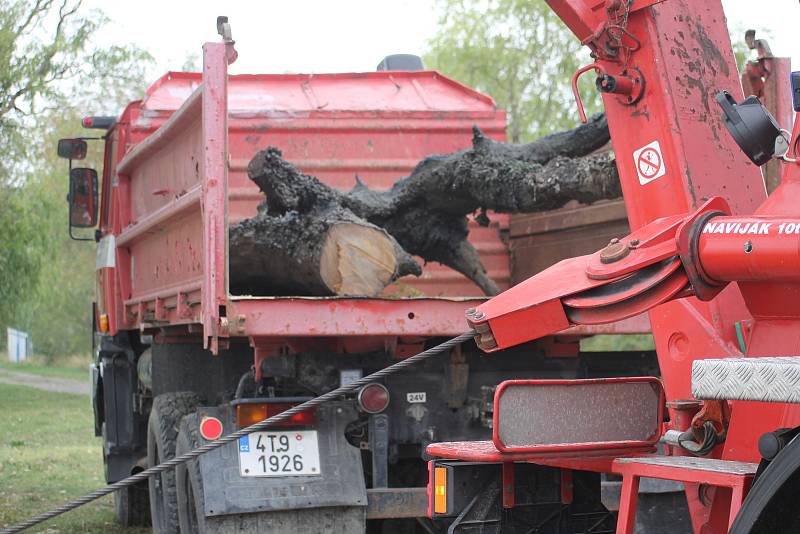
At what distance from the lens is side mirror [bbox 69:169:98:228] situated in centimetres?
838

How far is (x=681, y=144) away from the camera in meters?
3.81

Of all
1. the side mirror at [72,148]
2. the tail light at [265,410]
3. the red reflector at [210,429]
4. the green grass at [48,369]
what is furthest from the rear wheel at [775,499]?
the green grass at [48,369]

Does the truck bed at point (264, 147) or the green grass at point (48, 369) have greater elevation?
the truck bed at point (264, 147)

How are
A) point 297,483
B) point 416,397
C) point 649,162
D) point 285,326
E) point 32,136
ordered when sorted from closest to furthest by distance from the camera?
point 649,162, point 285,326, point 297,483, point 416,397, point 32,136

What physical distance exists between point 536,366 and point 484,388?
345mm

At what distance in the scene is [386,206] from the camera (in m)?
6.28

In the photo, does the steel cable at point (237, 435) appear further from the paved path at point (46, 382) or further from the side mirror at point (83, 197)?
the paved path at point (46, 382)

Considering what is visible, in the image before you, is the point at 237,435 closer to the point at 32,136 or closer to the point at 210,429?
the point at 210,429

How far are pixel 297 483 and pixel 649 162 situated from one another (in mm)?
1945

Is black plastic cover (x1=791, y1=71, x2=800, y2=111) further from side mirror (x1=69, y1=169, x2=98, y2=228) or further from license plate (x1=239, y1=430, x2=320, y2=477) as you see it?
side mirror (x1=69, y1=169, x2=98, y2=228)

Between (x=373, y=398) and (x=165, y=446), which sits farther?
(x=165, y=446)

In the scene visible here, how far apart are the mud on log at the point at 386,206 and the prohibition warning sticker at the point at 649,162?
4.60ft

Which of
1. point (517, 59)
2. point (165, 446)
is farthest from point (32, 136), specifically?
point (165, 446)

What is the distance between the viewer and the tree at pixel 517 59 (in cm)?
2258
